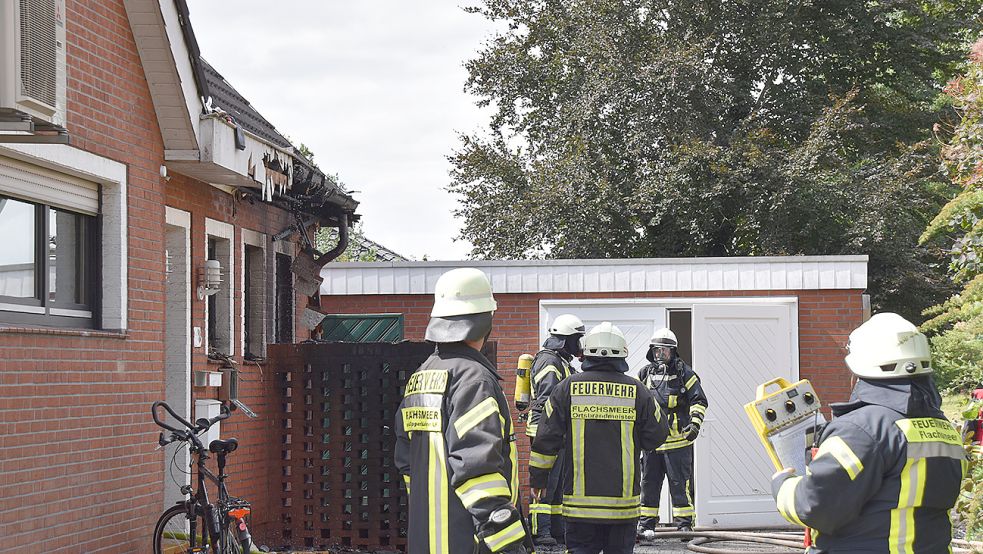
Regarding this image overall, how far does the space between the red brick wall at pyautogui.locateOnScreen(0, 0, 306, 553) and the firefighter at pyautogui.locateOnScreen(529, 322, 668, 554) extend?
283 cm

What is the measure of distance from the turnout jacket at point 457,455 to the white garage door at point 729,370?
8063 mm

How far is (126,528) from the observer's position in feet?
25.7

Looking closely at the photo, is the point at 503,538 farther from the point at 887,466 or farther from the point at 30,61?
the point at 30,61

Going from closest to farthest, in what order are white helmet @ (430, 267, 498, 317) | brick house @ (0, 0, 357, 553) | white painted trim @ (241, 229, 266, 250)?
white helmet @ (430, 267, 498, 317)
brick house @ (0, 0, 357, 553)
white painted trim @ (241, 229, 266, 250)

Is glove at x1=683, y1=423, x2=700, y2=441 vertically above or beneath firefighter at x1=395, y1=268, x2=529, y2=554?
beneath

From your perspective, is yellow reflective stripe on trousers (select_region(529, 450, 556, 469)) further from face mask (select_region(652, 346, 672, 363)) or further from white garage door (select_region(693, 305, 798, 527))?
white garage door (select_region(693, 305, 798, 527))

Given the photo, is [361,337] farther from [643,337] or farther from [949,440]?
[949,440]

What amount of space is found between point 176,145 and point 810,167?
1801 centimetres

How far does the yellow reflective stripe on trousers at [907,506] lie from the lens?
4.30m

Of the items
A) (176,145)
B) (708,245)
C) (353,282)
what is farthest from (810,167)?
(176,145)

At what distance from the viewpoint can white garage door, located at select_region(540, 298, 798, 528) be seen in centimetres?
1285

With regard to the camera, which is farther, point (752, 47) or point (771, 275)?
point (752, 47)

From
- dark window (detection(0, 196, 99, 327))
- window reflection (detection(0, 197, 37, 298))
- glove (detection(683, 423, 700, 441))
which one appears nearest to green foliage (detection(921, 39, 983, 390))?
glove (detection(683, 423, 700, 441))

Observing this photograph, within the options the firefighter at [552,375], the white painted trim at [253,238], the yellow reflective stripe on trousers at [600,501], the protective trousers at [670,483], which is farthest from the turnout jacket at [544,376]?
the white painted trim at [253,238]
